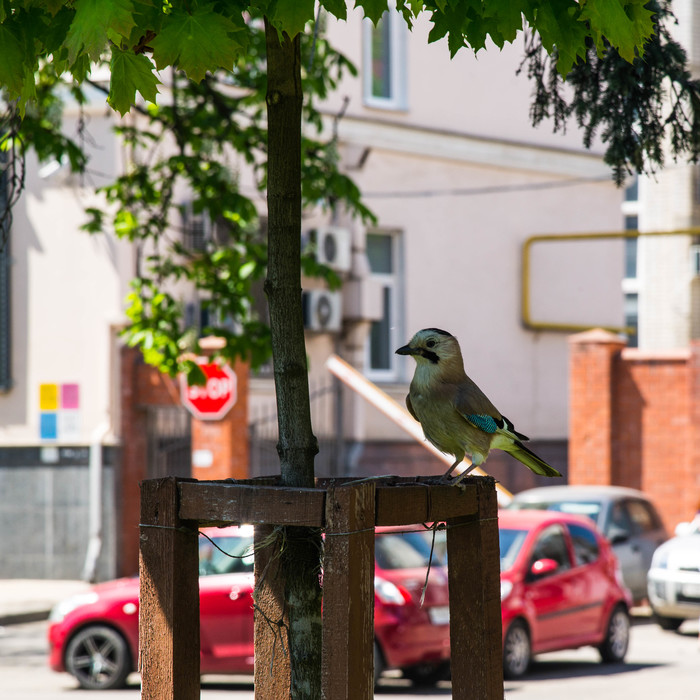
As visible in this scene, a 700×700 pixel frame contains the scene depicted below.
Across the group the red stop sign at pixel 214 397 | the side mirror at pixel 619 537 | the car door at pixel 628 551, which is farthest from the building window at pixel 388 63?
the side mirror at pixel 619 537

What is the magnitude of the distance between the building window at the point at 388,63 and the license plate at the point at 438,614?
14.2 metres

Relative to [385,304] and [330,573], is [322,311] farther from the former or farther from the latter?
[330,573]

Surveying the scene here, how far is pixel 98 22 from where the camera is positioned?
8.84 feet

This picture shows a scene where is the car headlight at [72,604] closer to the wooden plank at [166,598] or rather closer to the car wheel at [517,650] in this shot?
the car wheel at [517,650]

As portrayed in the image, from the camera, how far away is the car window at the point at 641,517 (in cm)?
1786

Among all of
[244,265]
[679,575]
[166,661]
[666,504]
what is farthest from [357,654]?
[666,504]

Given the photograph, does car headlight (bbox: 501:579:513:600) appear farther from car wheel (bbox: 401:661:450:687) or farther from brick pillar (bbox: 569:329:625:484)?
brick pillar (bbox: 569:329:625:484)

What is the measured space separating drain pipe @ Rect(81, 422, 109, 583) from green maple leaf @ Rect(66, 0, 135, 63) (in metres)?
16.9

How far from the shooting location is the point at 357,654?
3043 mm

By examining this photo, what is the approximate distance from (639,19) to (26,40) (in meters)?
1.53

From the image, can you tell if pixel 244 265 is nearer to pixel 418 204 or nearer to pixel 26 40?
pixel 26 40

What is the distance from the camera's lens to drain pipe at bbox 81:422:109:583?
62.3ft

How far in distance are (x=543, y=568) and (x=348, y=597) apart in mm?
9972

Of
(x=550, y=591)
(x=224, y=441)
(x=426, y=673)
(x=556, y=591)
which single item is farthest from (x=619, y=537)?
(x=224, y=441)
